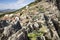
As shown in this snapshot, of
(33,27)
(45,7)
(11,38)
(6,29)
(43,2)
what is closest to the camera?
(11,38)

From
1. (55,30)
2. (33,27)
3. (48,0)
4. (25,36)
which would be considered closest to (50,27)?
(55,30)

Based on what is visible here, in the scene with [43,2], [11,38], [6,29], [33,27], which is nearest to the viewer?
[11,38]

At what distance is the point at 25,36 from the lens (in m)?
41.6

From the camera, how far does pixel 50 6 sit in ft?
257

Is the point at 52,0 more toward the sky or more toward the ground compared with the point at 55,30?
more toward the sky

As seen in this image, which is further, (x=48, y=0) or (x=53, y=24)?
(x=48, y=0)

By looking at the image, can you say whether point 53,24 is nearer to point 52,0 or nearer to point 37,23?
point 37,23

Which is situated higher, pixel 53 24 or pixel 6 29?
pixel 6 29

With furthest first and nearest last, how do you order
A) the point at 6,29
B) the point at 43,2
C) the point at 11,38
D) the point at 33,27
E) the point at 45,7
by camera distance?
1. the point at 43,2
2. the point at 45,7
3. the point at 33,27
4. the point at 6,29
5. the point at 11,38

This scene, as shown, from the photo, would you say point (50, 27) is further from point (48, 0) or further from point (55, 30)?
point (48, 0)

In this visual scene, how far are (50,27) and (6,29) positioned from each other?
551 inches

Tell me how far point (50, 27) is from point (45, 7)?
27.7 m

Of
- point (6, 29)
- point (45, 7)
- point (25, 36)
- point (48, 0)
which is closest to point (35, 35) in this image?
point (25, 36)

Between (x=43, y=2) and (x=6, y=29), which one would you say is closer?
(x=6, y=29)
